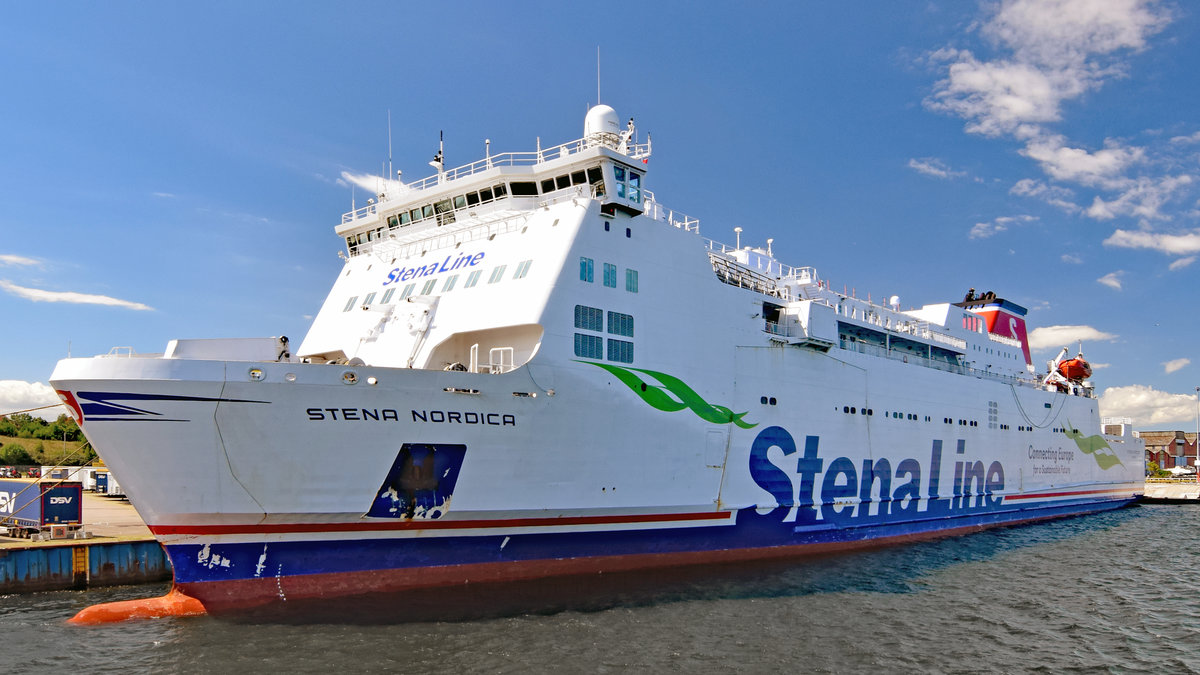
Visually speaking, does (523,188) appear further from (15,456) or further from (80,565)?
(15,456)

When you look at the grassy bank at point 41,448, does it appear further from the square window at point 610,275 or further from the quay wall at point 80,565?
the square window at point 610,275

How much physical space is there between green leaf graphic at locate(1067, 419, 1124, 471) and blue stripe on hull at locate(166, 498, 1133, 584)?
1921 centimetres

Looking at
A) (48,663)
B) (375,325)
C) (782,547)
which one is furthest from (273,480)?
(782,547)

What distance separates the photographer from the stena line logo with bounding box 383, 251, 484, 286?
1672 centimetres

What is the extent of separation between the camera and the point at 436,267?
685 inches

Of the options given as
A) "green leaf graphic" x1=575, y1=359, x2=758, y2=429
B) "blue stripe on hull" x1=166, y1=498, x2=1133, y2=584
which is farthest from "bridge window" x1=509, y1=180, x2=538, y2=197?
"blue stripe on hull" x1=166, y1=498, x2=1133, y2=584

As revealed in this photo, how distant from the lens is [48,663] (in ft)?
34.9

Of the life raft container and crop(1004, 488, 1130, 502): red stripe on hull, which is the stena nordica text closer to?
crop(1004, 488, 1130, 502): red stripe on hull

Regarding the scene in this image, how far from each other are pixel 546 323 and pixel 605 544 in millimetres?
4524

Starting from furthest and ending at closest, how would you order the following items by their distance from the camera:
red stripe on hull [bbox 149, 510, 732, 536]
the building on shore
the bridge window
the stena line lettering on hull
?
the building on shore
the bridge window
the stena line lettering on hull
red stripe on hull [bbox 149, 510, 732, 536]

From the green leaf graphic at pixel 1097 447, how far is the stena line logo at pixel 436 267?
94.8 ft

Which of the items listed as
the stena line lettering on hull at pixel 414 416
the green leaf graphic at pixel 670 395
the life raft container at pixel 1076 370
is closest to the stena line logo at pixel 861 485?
the green leaf graphic at pixel 670 395

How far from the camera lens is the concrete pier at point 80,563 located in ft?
50.5

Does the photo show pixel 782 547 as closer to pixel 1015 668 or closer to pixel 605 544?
pixel 605 544
